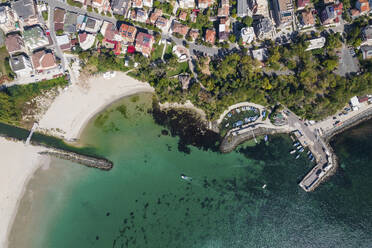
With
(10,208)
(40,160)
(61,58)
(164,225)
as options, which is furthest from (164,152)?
(10,208)

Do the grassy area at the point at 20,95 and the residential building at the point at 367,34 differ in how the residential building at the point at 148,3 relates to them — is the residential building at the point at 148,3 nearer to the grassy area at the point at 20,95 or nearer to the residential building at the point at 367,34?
the grassy area at the point at 20,95

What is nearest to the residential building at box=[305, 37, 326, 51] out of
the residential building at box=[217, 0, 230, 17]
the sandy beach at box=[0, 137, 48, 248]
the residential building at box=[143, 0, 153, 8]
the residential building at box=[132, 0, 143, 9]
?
the residential building at box=[217, 0, 230, 17]

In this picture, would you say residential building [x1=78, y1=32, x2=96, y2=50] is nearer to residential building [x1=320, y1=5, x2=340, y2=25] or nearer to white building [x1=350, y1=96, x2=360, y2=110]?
residential building [x1=320, y1=5, x2=340, y2=25]

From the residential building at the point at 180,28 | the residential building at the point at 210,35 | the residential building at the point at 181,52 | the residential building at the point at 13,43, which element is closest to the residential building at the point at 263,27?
the residential building at the point at 210,35

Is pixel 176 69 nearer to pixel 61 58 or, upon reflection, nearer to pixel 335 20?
pixel 61 58

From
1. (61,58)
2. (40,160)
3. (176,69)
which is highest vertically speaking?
(176,69)

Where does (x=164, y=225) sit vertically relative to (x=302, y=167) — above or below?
below

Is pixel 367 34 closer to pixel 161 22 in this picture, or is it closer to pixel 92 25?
pixel 161 22
